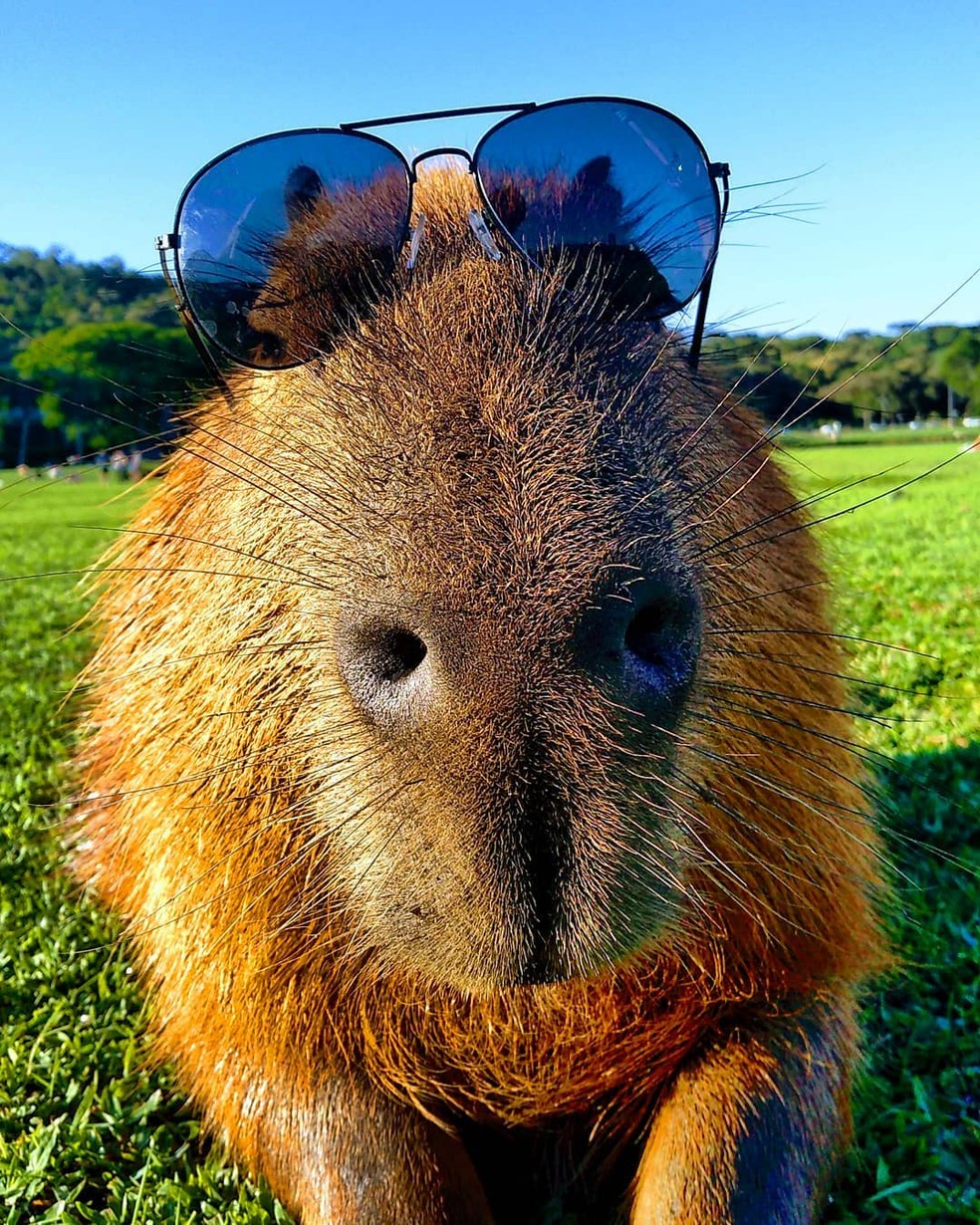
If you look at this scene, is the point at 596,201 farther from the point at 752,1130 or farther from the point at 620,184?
the point at 752,1130

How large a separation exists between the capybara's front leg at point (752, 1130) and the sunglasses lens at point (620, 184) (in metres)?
1.29

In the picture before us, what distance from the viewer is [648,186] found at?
180 centimetres

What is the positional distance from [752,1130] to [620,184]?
1613 millimetres

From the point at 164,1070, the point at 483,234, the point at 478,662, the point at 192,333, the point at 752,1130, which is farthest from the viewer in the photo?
the point at 164,1070

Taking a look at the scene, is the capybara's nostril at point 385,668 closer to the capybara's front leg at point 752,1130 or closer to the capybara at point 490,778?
the capybara at point 490,778

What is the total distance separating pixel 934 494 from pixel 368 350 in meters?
16.6

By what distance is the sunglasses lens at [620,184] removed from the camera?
1.74 meters

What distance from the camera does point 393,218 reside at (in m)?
1.76

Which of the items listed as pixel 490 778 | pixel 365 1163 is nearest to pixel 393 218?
pixel 490 778

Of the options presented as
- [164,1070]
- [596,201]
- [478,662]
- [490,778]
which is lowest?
[164,1070]

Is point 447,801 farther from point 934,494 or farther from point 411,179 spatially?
point 934,494

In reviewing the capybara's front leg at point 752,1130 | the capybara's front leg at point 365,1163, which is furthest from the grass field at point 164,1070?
the capybara's front leg at point 752,1130

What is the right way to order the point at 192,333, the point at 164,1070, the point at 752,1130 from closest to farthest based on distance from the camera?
1. the point at 752,1130
2. the point at 192,333
3. the point at 164,1070

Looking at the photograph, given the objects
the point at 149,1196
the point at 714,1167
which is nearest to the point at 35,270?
the point at 149,1196
